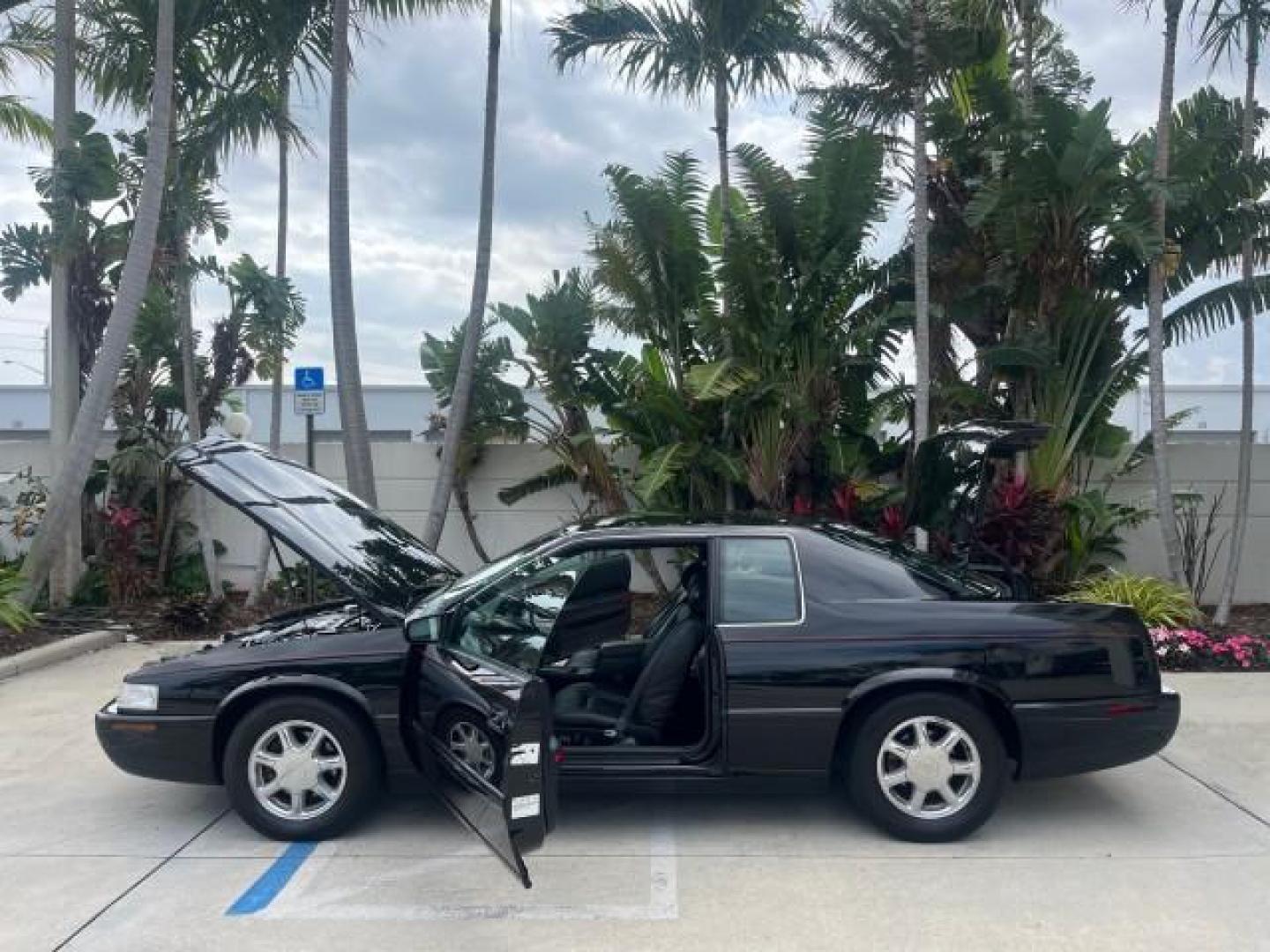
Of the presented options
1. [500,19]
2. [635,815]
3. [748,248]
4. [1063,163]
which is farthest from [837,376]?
[635,815]

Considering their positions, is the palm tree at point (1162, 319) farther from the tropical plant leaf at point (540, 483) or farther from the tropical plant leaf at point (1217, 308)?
the tropical plant leaf at point (540, 483)

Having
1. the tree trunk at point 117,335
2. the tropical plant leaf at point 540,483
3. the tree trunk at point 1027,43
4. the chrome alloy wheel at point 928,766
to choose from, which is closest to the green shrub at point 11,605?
the tree trunk at point 117,335

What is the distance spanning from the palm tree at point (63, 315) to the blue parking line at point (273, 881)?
7074 millimetres

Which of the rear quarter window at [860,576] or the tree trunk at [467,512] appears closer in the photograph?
the rear quarter window at [860,576]

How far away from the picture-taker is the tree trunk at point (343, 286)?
1048 cm

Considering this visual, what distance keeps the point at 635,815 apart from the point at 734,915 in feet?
4.12

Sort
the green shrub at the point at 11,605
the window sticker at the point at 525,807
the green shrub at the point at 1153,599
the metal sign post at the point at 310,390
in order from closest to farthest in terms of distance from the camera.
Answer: the window sticker at the point at 525,807 < the green shrub at the point at 1153,599 < the green shrub at the point at 11,605 < the metal sign post at the point at 310,390

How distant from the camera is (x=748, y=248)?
10523mm

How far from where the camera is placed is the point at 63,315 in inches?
449

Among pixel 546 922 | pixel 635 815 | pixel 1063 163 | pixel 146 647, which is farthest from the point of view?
pixel 146 647

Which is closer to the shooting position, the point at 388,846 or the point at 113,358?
the point at 388,846

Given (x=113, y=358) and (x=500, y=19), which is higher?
(x=500, y=19)

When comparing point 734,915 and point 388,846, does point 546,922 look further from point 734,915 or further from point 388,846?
point 388,846

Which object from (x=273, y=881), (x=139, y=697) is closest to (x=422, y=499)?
(x=139, y=697)
